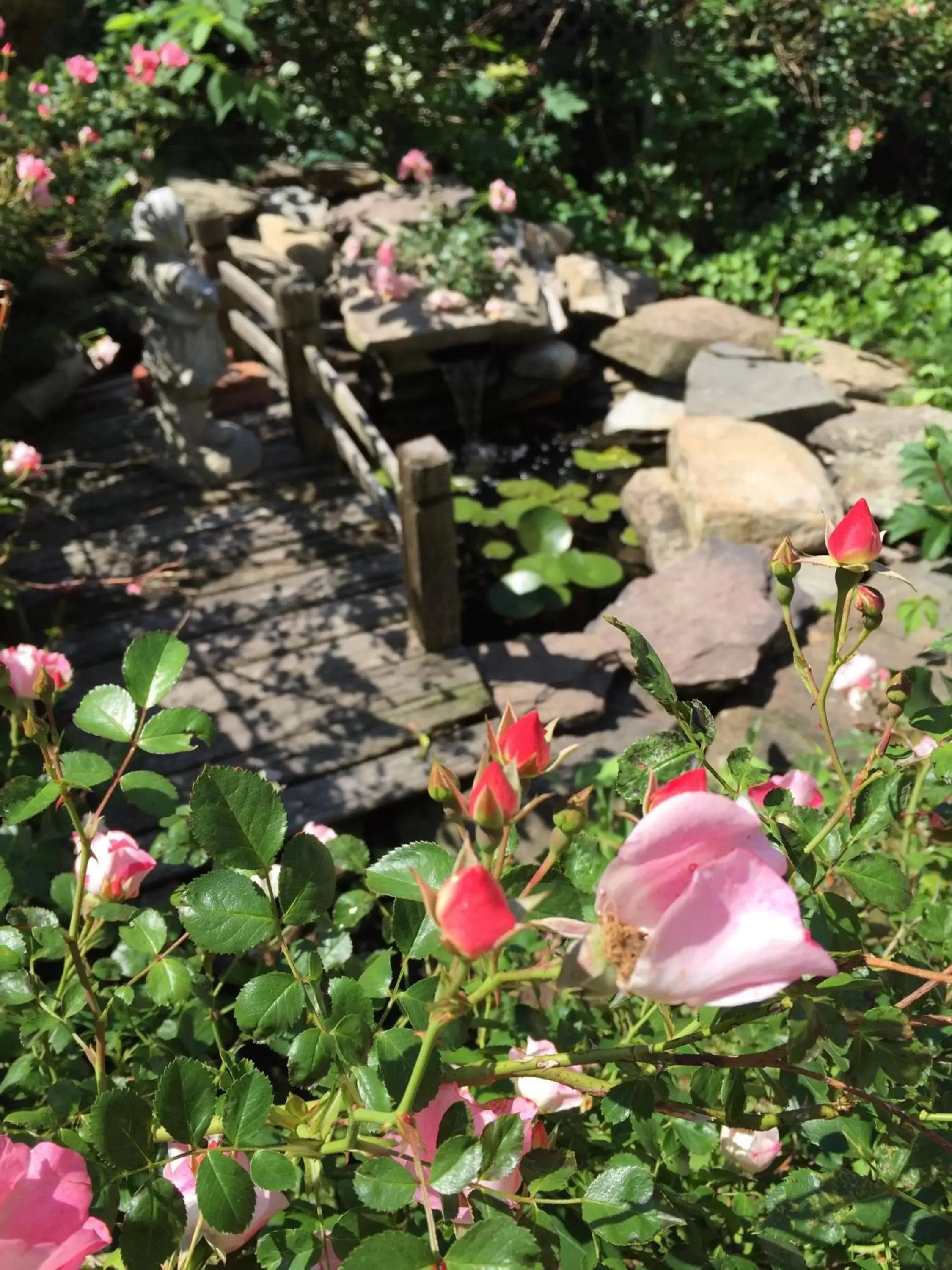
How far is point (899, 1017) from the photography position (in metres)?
0.49

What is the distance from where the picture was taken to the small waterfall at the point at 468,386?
5.11 meters

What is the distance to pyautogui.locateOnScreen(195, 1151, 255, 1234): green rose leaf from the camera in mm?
490

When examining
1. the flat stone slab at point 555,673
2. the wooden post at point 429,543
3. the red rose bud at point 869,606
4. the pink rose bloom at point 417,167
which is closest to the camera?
the red rose bud at point 869,606

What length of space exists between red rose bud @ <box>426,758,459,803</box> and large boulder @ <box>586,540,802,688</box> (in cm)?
266

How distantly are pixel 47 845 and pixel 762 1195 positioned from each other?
919 mm

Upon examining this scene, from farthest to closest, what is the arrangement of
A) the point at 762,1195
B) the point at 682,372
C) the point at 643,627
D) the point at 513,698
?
the point at 682,372 < the point at 643,627 < the point at 513,698 < the point at 762,1195

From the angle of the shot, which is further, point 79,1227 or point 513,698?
point 513,698

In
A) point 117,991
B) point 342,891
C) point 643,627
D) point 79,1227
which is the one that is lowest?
point 643,627

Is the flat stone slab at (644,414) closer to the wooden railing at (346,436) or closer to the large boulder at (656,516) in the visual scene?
the large boulder at (656,516)

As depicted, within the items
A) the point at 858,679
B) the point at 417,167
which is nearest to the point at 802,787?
the point at 858,679

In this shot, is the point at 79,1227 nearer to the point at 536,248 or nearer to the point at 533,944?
the point at 533,944

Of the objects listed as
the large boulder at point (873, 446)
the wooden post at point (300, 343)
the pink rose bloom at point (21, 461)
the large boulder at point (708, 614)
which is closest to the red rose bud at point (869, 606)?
the pink rose bloom at point (21, 461)

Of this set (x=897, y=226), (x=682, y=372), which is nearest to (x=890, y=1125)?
(x=682, y=372)

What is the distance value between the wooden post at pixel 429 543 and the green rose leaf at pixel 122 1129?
222 centimetres
